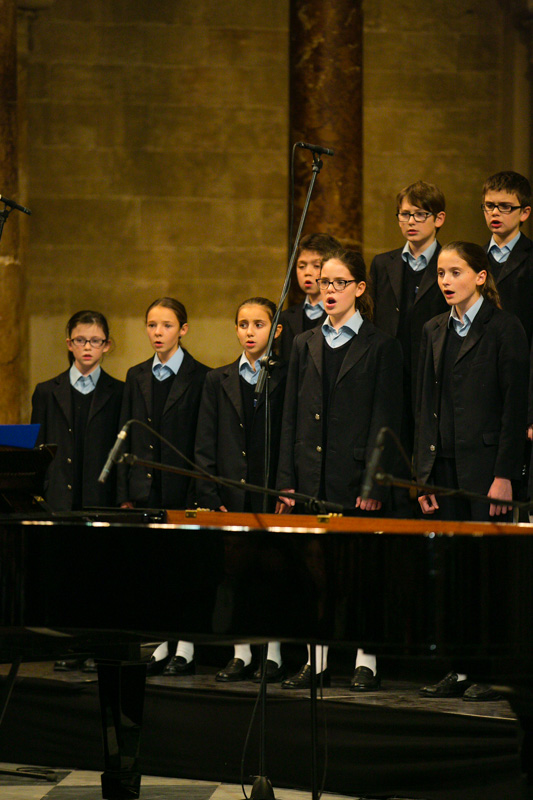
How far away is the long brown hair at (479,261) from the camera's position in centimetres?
435

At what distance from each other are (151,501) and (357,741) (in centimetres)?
150

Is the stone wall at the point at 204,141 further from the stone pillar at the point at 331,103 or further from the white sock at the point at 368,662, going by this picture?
the white sock at the point at 368,662

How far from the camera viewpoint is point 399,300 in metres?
5.02

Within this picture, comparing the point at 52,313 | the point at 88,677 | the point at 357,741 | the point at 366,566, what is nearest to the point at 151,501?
the point at 88,677

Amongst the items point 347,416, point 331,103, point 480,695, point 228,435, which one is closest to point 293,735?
point 480,695

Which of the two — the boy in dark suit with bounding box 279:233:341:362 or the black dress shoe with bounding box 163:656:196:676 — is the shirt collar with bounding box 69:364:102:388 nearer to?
the boy in dark suit with bounding box 279:233:341:362

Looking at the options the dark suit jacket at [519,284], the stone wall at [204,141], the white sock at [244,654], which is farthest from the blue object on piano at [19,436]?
the stone wall at [204,141]

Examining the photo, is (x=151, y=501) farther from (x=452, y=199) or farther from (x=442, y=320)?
(x=452, y=199)

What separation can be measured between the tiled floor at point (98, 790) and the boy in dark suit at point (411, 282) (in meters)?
1.51

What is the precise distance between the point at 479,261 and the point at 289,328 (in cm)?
123

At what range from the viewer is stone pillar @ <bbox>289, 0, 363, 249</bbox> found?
698cm

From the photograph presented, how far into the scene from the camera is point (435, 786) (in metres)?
3.99

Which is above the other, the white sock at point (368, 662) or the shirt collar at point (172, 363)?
the shirt collar at point (172, 363)

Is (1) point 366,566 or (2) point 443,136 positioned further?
(2) point 443,136
